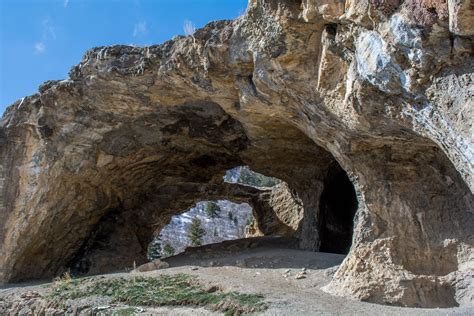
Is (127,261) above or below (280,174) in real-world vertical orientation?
below

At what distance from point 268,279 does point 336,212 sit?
5689 mm

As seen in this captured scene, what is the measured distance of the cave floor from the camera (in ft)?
25.8

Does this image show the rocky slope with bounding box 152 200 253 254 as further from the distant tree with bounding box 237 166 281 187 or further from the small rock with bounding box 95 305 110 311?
the small rock with bounding box 95 305 110 311


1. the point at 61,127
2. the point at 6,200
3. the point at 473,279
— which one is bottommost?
the point at 473,279

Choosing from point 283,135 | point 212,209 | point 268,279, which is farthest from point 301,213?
point 212,209

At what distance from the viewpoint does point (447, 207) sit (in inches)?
354

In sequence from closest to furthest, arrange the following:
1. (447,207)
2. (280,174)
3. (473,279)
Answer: (473,279)
(447,207)
(280,174)

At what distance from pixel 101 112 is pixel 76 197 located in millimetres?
2920

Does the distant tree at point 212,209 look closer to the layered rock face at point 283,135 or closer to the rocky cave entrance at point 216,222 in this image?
the rocky cave entrance at point 216,222

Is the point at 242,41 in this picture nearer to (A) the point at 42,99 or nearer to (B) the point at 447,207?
(B) the point at 447,207

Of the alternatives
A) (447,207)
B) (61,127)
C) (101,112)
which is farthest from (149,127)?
(447,207)

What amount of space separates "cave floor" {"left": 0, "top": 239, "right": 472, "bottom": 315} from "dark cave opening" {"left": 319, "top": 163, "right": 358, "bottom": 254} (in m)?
1.35

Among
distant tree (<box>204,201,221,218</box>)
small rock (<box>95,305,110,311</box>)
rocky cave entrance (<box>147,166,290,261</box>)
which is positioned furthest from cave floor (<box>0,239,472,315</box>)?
distant tree (<box>204,201,221,218</box>)

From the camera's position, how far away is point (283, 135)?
12.9 m
